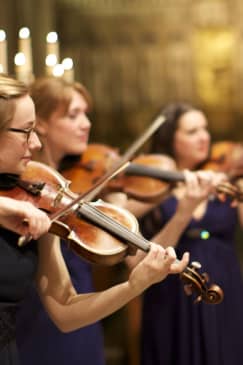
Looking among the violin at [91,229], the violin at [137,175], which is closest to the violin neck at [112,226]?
the violin at [91,229]

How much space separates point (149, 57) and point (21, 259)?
3.74 metres

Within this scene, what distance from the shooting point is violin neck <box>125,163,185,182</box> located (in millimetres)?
3340

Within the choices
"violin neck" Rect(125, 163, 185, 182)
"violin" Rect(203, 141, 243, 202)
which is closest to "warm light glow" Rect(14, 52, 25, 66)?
"violin neck" Rect(125, 163, 185, 182)

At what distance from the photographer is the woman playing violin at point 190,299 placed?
3.42m

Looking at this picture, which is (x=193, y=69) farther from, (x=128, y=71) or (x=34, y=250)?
(x=34, y=250)

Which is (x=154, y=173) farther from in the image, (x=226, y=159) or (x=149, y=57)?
(x=149, y=57)

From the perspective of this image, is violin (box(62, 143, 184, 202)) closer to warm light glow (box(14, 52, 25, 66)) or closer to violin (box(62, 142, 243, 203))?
violin (box(62, 142, 243, 203))

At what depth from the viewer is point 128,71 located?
5.73 m

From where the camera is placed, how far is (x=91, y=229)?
2213 mm

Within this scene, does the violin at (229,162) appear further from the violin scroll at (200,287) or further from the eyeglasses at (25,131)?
the eyeglasses at (25,131)

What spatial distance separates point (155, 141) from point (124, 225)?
1.59 metres

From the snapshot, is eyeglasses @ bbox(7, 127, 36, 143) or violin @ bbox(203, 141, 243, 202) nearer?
eyeglasses @ bbox(7, 127, 36, 143)

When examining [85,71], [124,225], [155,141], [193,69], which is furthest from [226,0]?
[124,225]

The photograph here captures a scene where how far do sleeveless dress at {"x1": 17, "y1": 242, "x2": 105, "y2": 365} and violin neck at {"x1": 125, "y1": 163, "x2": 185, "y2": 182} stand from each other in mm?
720
